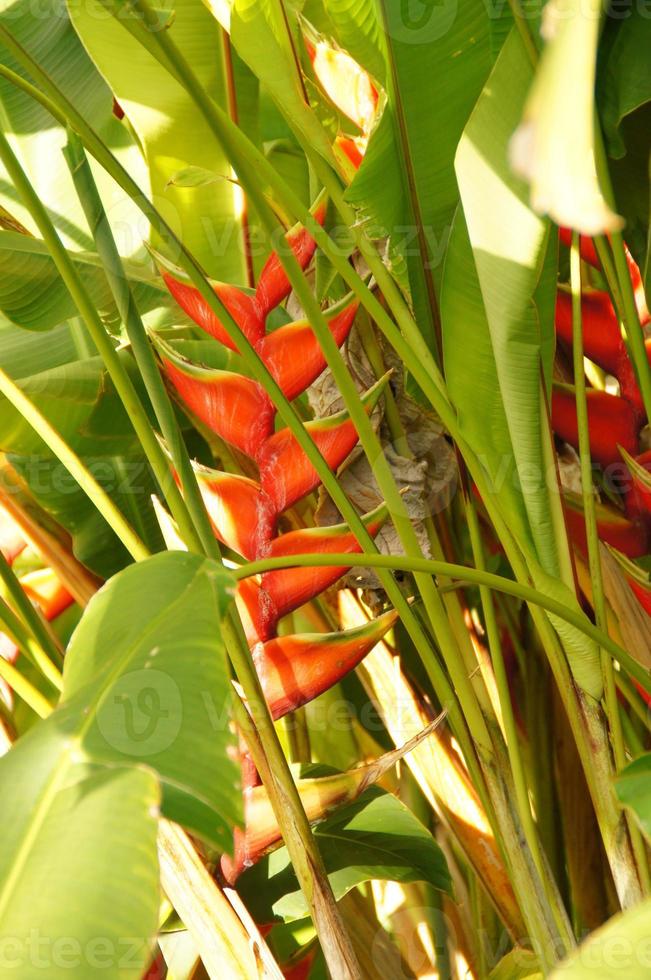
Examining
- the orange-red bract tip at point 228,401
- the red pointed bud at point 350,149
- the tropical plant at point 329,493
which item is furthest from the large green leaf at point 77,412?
the red pointed bud at point 350,149

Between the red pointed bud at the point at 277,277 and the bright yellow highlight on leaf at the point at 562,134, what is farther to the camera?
the red pointed bud at the point at 277,277

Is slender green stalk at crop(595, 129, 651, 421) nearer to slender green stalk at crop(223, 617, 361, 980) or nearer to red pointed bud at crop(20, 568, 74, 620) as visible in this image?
slender green stalk at crop(223, 617, 361, 980)

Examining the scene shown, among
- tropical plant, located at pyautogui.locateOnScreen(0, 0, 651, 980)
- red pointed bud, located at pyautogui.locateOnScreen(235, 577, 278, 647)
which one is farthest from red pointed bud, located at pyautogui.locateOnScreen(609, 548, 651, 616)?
red pointed bud, located at pyautogui.locateOnScreen(235, 577, 278, 647)

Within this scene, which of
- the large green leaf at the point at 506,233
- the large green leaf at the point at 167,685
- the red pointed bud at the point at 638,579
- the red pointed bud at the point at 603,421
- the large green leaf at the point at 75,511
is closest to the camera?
the large green leaf at the point at 167,685

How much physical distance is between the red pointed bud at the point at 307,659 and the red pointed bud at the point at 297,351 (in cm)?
16

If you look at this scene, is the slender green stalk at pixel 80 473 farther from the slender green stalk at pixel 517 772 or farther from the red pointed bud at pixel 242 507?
the slender green stalk at pixel 517 772

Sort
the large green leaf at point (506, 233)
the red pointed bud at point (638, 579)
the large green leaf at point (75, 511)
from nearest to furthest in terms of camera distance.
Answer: the large green leaf at point (506, 233) → the red pointed bud at point (638, 579) → the large green leaf at point (75, 511)

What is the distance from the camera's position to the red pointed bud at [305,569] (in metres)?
0.56

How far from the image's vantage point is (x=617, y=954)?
267mm

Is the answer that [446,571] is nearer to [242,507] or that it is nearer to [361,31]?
[242,507]

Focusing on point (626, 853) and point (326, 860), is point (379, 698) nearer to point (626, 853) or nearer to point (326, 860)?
point (326, 860)

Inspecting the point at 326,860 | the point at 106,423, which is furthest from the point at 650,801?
the point at 106,423

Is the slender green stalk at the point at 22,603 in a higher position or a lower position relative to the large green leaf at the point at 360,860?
higher

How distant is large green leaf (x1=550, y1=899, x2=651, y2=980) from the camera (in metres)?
0.26
